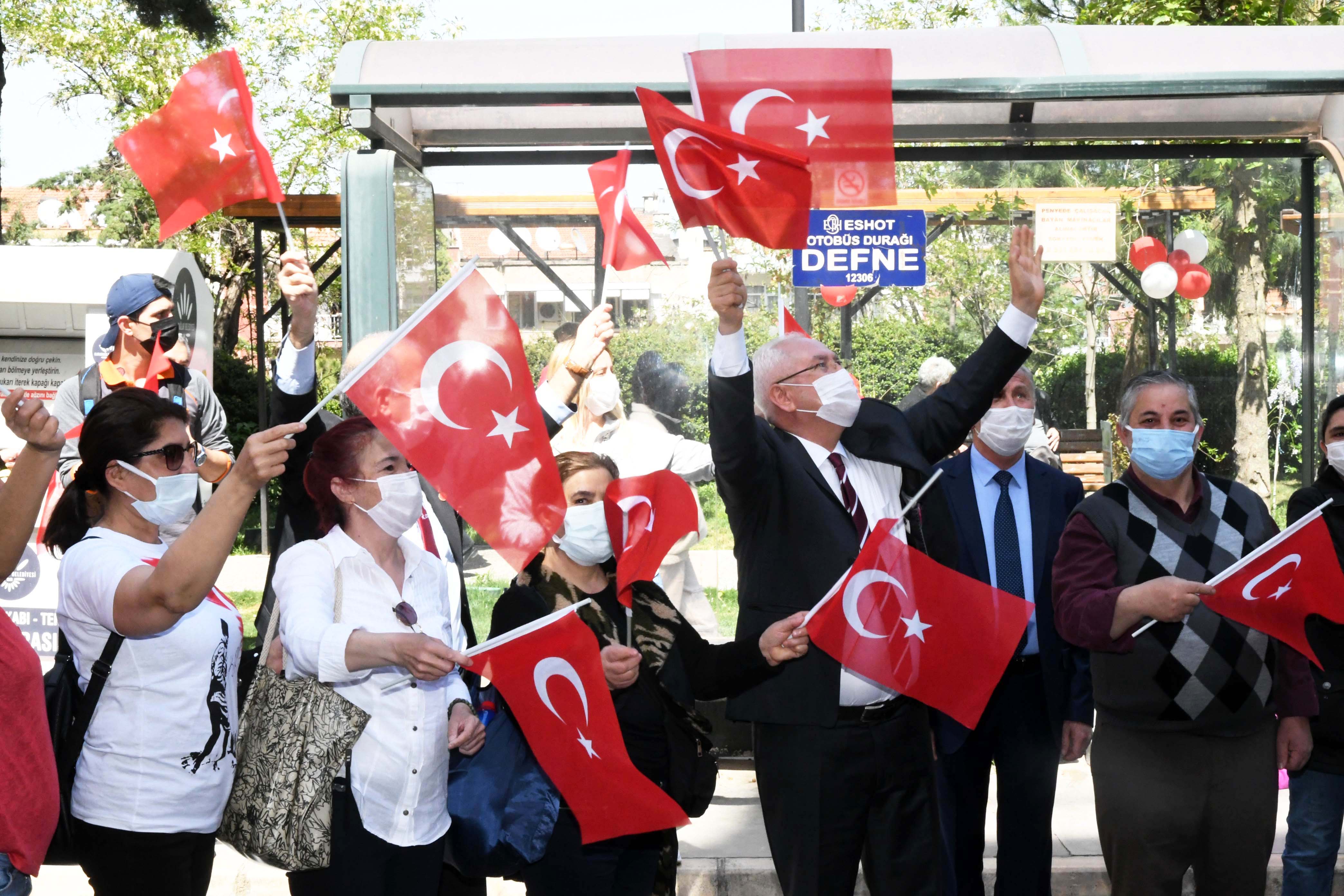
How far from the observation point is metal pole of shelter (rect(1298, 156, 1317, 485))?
6.40 m

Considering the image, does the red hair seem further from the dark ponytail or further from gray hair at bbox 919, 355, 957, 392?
gray hair at bbox 919, 355, 957, 392

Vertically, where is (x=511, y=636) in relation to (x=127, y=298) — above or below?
below

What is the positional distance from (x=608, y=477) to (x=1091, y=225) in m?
4.11

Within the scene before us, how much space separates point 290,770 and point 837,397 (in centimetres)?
178

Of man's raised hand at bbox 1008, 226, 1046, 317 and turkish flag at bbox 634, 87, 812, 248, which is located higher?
turkish flag at bbox 634, 87, 812, 248

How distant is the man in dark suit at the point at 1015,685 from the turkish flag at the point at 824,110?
3.06 ft

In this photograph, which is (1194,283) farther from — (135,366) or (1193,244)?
(135,366)

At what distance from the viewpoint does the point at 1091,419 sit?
6887 mm

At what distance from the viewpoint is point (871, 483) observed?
3.70 m

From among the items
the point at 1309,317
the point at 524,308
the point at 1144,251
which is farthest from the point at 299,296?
the point at 1309,317

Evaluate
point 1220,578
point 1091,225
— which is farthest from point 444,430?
point 1091,225

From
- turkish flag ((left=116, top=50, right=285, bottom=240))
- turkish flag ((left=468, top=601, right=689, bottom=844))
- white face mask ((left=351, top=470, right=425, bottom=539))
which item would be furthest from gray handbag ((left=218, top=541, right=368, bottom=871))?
turkish flag ((left=116, top=50, right=285, bottom=240))

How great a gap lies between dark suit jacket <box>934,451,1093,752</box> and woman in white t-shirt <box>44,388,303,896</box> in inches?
90.6

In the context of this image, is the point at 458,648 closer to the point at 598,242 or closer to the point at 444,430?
the point at 444,430
